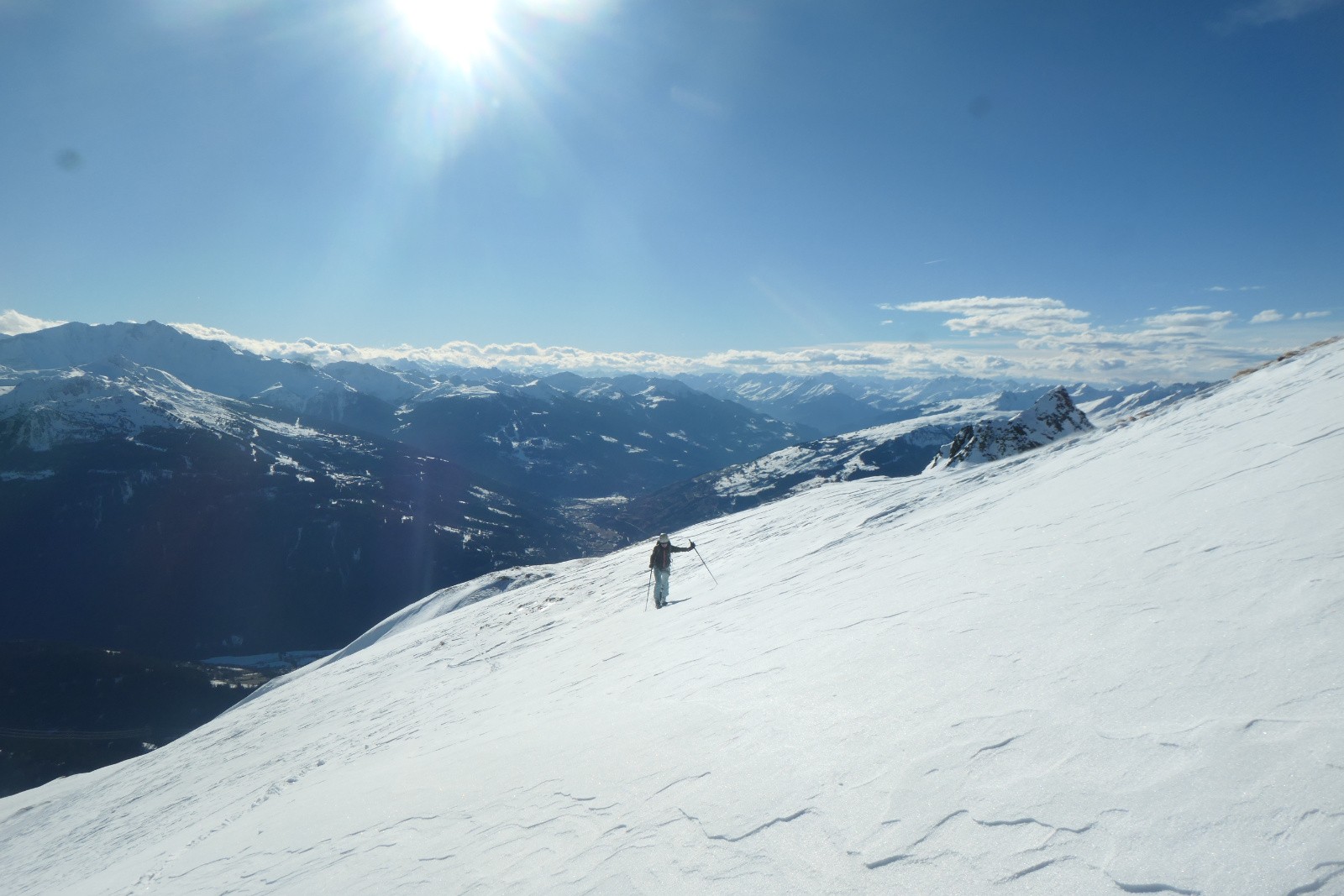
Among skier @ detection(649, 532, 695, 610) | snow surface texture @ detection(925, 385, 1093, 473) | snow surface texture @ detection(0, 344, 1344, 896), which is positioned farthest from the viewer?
snow surface texture @ detection(925, 385, 1093, 473)

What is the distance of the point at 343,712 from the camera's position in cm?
2112

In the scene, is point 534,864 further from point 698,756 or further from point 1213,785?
point 1213,785

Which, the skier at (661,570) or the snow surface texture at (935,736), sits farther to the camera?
the skier at (661,570)

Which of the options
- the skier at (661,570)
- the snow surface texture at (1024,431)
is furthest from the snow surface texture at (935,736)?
the snow surface texture at (1024,431)

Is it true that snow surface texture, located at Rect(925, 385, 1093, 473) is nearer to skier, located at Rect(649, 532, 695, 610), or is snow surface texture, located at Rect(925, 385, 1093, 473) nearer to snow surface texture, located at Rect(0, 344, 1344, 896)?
snow surface texture, located at Rect(0, 344, 1344, 896)

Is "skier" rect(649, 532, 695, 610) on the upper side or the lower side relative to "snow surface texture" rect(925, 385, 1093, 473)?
lower

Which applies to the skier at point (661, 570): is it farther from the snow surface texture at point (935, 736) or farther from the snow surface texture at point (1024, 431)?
the snow surface texture at point (1024, 431)

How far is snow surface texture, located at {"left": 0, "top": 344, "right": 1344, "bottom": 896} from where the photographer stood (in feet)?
12.8

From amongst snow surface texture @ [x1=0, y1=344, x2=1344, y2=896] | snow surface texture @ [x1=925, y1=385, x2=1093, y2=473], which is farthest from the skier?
snow surface texture @ [x1=925, y1=385, x2=1093, y2=473]

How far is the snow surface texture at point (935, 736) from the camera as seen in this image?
154 inches

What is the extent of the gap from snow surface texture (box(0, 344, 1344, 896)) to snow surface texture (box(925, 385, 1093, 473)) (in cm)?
1250

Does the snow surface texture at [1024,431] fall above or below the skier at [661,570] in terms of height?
above

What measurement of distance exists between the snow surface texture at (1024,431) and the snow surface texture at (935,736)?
12502 millimetres

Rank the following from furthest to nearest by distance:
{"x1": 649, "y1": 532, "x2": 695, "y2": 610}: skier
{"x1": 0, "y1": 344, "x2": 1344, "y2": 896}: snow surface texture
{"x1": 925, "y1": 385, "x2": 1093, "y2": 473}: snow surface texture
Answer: {"x1": 925, "y1": 385, "x2": 1093, "y2": 473}: snow surface texture
{"x1": 649, "y1": 532, "x2": 695, "y2": 610}: skier
{"x1": 0, "y1": 344, "x2": 1344, "y2": 896}: snow surface texture
